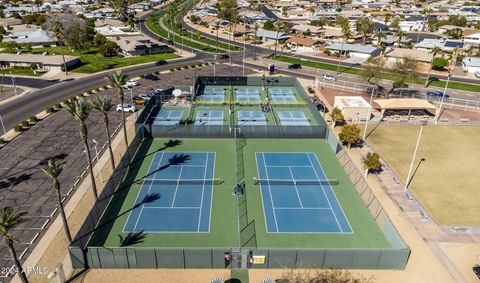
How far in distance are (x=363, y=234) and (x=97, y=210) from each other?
91.9 ft

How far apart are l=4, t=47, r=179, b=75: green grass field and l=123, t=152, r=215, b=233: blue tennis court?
57.5 m

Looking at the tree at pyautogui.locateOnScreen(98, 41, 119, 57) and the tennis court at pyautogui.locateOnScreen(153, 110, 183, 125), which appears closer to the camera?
the tennis court at pyautogui.locateOnScreen(153, 110, 183, 125)

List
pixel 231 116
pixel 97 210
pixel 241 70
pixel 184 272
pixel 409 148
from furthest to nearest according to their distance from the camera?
pixel 241 70 → pixel 231 116 → pixel 409 148 → pixel 97 210 → pixel 184 272

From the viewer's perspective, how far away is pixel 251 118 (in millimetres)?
62656

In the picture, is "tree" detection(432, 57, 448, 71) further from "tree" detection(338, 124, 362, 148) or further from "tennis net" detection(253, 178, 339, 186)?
"tennis net" detection(253, 178, 339, 186)

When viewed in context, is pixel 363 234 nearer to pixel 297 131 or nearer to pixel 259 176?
pixel 259 176

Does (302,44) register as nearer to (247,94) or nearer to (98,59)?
(247,94)

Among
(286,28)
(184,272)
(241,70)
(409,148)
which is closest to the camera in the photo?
(184,272)

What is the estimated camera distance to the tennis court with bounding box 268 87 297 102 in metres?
72.7

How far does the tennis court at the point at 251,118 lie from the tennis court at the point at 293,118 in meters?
3.58

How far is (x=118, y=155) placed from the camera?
49375 mm

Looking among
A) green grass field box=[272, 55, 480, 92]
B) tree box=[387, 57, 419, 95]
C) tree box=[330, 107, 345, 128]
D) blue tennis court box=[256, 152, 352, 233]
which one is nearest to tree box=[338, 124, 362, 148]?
blue tennis court box=[256, 152, 352, 233]

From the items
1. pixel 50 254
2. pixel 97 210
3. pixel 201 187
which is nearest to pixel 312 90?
pixel 201 187

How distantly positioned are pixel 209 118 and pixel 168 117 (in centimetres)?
757
